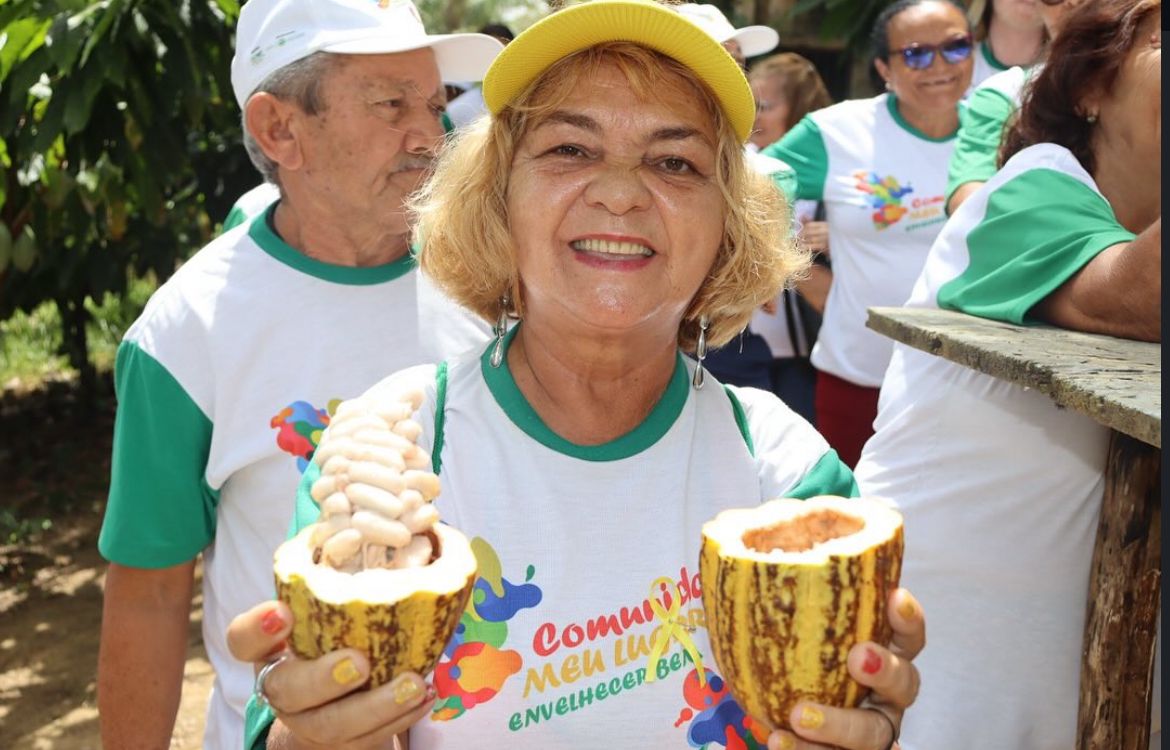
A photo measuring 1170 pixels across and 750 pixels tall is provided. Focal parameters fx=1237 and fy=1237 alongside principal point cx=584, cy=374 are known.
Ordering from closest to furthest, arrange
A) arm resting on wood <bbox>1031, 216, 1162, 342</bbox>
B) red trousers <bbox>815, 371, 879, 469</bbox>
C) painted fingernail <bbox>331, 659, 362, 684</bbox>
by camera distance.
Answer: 1. painted fingernail <bbox>331, 659, 362, 684</bbox>
2. arm resting on wood <bbox>1031, 216, 1162, 342</bbox>
3. red trousers <bbox>815, 371, 879, 469</bbox>

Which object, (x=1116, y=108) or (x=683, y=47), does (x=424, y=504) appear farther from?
(x=1116, y=108)

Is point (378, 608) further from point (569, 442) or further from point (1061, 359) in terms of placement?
point (1061, 359)

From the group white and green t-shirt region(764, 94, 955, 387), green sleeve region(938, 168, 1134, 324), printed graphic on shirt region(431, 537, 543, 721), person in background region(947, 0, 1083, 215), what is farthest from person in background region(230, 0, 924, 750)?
white and green t-shirt region(764, 94, 955, 387)

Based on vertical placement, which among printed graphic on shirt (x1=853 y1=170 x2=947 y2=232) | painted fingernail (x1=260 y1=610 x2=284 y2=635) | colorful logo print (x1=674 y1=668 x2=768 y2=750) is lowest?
colorful logo print (x1=674 y1=668 x2=768 y2=750)

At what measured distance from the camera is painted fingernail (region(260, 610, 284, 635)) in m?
1.39

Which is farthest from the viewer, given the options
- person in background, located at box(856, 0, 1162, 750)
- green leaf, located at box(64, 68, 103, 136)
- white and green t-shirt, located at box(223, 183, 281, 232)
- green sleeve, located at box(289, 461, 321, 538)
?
green leaf, located at box(64, 68, 103, 136)

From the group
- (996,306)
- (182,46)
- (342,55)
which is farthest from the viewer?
(182,46)

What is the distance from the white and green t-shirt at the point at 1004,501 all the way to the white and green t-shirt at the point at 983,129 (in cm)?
81

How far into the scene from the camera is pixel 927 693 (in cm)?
257

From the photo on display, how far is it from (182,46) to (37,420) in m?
5.11

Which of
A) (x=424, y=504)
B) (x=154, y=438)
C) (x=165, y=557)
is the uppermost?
(x=424, y=504)

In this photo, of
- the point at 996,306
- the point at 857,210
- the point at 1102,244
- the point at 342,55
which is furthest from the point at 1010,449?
the point at 857,210

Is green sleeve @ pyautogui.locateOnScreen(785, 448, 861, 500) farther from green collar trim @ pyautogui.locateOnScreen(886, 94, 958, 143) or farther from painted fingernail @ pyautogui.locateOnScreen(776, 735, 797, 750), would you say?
green collar trim @ pyautogui.locateOnScreen(886, 94, 958, 143)

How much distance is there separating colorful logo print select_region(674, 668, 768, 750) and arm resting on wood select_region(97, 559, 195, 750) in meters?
1.10
